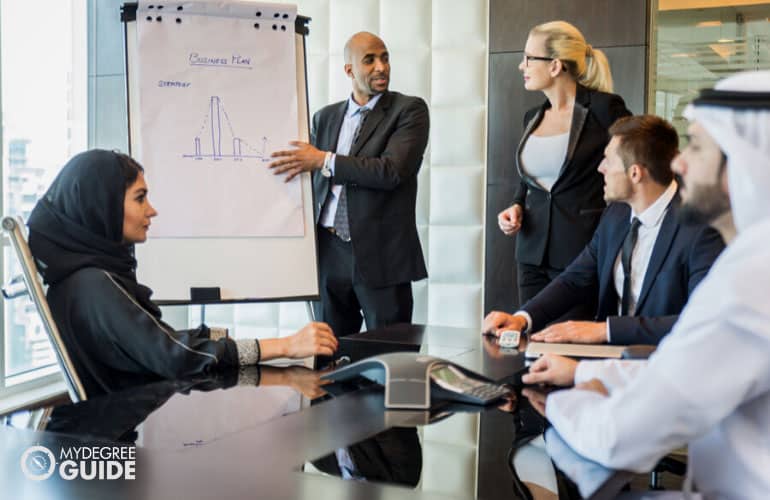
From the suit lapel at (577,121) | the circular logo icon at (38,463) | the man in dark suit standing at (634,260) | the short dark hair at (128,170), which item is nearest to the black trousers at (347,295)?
the suit lapel at (577,121)

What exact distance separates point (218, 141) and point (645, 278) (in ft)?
5.89

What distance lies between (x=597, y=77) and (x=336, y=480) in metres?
2.74

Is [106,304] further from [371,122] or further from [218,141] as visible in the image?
[371,122]

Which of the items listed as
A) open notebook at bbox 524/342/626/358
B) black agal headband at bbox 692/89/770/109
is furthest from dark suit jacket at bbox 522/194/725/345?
black agal headband at bbox 692/89/770/109

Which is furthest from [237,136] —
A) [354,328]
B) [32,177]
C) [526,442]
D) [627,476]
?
[627,476]

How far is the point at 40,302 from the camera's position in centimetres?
203

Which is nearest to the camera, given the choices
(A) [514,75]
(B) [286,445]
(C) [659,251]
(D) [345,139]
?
(B) [286,445]

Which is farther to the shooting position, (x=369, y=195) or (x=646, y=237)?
(x=369, y=195)

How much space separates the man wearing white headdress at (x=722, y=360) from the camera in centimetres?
117

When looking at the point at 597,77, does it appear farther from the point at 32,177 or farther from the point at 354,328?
the point at 32,177

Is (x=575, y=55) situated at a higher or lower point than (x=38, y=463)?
higher

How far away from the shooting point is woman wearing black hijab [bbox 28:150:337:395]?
2102mm

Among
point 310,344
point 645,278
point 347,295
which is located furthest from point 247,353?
point 347,295

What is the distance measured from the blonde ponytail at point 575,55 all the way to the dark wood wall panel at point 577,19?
0.48m
